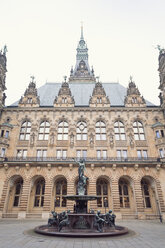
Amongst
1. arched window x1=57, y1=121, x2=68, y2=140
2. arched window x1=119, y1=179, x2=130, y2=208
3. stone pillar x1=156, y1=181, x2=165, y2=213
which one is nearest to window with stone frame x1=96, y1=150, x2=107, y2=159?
arched window x1=119, y1=179, x2=130, y2=208

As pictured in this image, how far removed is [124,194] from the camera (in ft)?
72.2

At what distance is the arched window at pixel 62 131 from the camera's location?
981 inches

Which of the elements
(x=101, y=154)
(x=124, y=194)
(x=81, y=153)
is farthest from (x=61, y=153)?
(x=124, y=194)

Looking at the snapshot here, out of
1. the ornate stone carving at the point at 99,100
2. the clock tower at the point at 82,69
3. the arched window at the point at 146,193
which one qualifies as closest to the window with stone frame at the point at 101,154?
the arched window at the point at 146,193

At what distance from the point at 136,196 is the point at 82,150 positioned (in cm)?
939

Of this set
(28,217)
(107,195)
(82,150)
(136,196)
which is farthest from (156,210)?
(28,217)

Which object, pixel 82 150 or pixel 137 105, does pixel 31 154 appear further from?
pixel 137 105

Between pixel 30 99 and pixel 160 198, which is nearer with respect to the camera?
pixel 160 198

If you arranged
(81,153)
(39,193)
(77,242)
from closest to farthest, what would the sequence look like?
1. (77,242)
2. (39,193)
3. (81,153)

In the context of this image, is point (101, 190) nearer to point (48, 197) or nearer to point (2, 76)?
point (48, 197)

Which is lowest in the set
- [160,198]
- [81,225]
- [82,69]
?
[81,225]

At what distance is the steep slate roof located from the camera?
28.9 metres

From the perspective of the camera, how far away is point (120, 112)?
26.4m

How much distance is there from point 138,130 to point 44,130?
15212 mm
